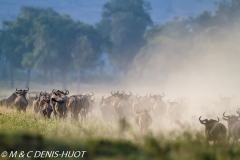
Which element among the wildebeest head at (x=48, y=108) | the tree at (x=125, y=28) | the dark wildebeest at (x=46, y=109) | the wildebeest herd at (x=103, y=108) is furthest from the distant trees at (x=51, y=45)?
the wildebeest head at (x=48, y=108)

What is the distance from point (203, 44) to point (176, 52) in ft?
19.4

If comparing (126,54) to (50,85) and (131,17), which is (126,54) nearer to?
(131,17)

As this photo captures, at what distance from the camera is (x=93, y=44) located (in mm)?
90438

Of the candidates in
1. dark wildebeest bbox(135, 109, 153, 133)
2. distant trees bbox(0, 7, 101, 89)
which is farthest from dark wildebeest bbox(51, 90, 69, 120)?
distant trees bbox(0, 7, 101, 89)

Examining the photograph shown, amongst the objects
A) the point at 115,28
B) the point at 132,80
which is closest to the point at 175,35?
the point at 132,80

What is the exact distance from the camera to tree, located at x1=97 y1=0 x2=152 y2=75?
329ft

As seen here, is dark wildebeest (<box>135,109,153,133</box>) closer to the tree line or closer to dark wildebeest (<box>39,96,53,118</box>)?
dark wildebeest (<box>39,96,53,118</box>)

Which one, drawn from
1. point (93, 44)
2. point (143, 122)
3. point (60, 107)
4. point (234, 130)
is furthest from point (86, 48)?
point (234, 130)

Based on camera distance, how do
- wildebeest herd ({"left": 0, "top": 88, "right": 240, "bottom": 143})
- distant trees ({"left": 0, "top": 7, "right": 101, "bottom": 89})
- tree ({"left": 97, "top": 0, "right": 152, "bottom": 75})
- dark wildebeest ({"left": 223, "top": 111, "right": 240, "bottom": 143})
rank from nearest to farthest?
dark wildebeest ({"left": 223, "top": 111, "right": 240, "bottom": 143})
wildebeest herd ({"left": 0, "top": 88, "right": 240, "bottom": 143})
distant trees ({"left": 0, "top": 7, "right": 101, "bottom": 89})
tree ({"left": 97, "top": 0, "right": 152, "bottom": 75})

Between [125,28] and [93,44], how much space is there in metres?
16.1

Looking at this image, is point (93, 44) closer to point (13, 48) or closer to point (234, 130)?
point (13, 48)

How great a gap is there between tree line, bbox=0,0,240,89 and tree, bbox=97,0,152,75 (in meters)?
0.16

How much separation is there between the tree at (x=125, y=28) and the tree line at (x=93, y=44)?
0.16 meters

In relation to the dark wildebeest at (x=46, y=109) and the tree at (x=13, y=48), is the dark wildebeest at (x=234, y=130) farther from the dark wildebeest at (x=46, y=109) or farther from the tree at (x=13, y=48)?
the tree at (x=13, y=48)
